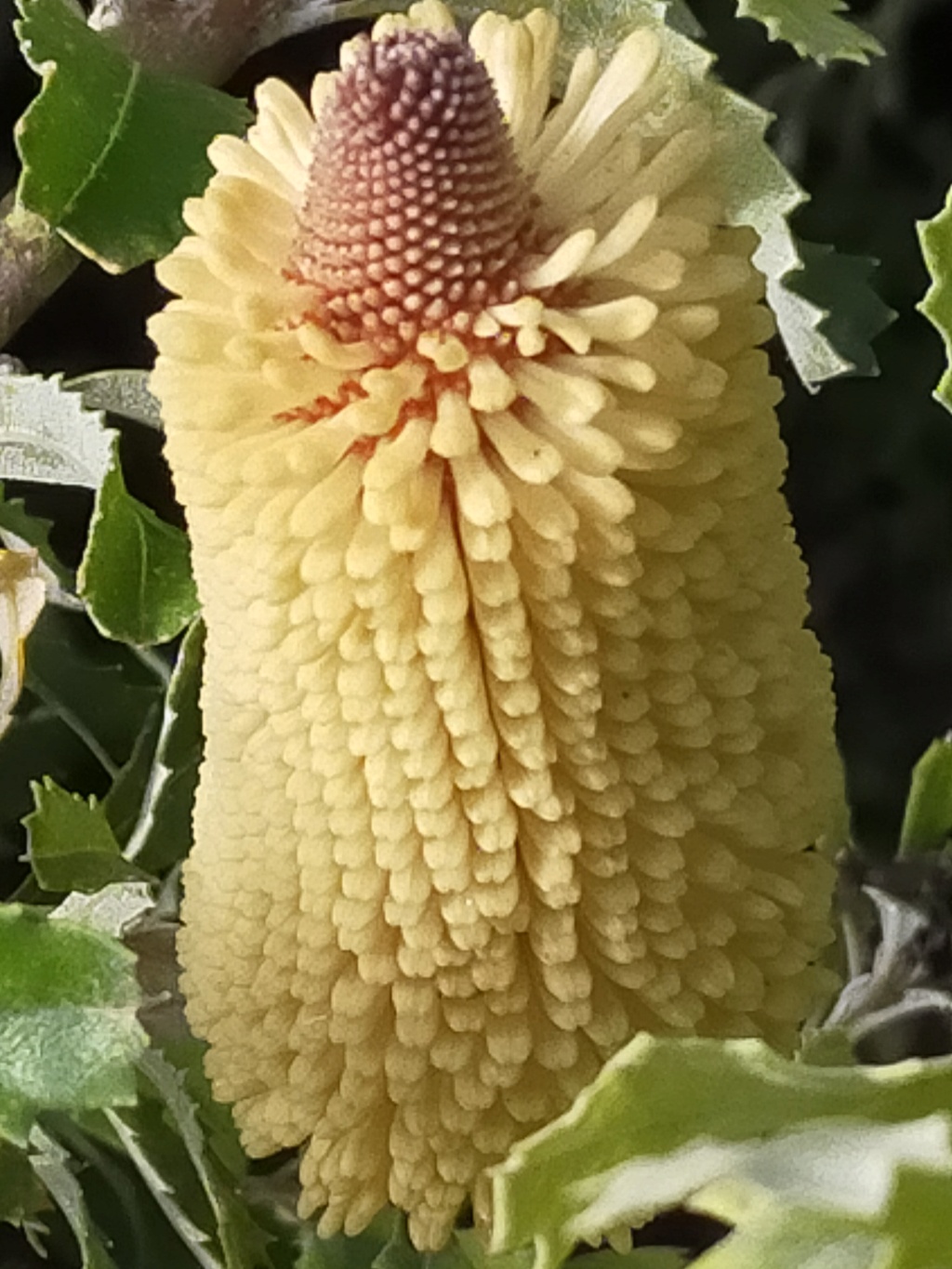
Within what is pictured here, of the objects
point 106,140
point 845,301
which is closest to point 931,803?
point 845,301

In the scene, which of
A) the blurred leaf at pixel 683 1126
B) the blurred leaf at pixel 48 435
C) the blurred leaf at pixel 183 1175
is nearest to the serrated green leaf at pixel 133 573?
the blurred leaf at pixel 48 435

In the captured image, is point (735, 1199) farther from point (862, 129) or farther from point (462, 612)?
point (862, 129)

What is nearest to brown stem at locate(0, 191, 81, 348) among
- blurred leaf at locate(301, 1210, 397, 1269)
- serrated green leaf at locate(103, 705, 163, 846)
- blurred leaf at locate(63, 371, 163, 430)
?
blurred leaf at locate(63, 371, 163, 430)

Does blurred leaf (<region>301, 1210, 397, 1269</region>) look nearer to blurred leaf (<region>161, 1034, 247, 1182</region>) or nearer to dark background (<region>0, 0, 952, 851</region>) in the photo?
blurred leaf (<region>161, 1034, 247, 1182</region>)

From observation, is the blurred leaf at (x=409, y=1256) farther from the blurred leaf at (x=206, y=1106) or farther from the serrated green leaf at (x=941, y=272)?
the serrated green leaf at (x=941, y=272)

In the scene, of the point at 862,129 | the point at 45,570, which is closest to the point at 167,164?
the point at 45,570

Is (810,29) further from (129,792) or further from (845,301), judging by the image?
(129,792)
